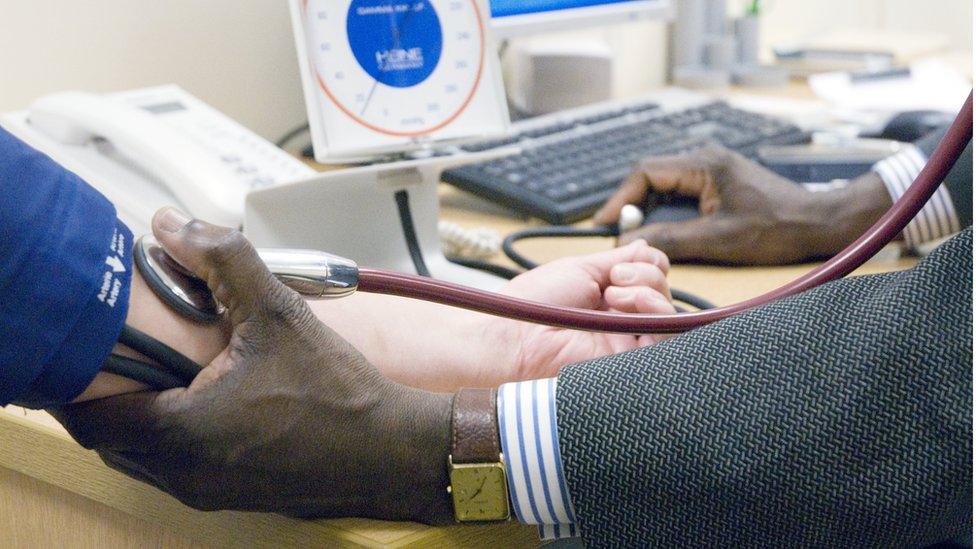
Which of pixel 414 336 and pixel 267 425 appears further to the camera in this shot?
pixel 414 336

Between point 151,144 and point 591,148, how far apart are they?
50cm

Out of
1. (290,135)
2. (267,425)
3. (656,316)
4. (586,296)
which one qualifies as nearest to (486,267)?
(586,296)

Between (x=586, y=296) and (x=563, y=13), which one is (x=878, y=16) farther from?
(x=586, y=296)

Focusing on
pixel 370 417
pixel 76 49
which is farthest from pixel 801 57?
pixel 370 417

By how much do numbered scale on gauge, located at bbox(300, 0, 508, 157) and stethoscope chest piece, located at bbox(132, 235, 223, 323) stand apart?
0.96 feet

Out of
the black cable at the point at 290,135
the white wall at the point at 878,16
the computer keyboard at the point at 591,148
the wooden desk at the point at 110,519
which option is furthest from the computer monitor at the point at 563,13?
the white wall at the point at 878,16

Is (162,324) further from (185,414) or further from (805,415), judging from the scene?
(805,415)

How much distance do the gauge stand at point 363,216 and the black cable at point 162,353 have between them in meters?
0.23

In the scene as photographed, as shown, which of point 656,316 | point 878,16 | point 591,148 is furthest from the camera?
point 878,16

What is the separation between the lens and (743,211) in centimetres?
93

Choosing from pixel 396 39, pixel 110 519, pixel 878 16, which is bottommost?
pixel 878 16

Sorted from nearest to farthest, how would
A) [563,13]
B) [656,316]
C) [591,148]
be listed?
1. [656,316]
2. [591,148]
3. [563,13]

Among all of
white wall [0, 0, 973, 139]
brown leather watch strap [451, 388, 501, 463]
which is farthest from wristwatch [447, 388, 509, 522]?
white wall [0, 0, 973, 139]

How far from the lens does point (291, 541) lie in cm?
55
